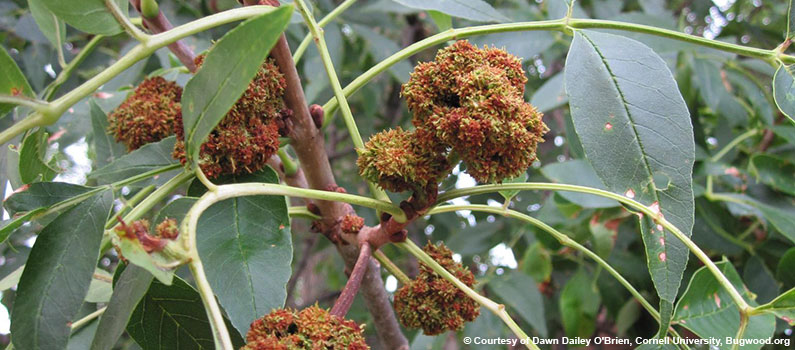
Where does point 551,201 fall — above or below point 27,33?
below

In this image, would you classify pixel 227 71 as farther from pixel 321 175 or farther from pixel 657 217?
pixel 657 217

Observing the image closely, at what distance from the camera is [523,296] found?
1.54 m

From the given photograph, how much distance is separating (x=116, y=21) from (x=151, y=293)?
0.32m

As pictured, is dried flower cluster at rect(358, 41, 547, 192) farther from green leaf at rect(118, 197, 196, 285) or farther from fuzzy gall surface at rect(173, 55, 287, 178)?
green leaf at rect(118, 197, 196, 285)

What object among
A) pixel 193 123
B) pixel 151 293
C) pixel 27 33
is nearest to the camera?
pixel 193 123

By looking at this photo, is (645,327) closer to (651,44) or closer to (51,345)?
(651,44)

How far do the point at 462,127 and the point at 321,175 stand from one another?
29 centimetres

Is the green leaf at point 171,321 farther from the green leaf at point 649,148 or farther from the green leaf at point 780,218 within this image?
the green leaf at point 780,218

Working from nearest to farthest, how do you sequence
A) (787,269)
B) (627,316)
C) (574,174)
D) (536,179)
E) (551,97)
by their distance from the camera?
1. (787,269)
2. (574,174)
3. (551,97)
4. (627,316)
5. (536,179)

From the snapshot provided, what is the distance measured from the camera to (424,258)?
859mm

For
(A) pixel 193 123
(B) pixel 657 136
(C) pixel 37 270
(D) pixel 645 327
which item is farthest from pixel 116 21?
(D) pixel 645 327

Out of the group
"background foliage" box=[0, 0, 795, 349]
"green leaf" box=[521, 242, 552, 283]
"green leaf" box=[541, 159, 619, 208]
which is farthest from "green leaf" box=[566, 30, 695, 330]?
"green leaf" box=[521, 242, 552, 283]

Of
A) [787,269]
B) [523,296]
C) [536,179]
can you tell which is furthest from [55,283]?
[536,179]

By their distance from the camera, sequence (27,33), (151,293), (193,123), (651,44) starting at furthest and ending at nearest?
(27,33), (651,44), (151,293), (193,123)
